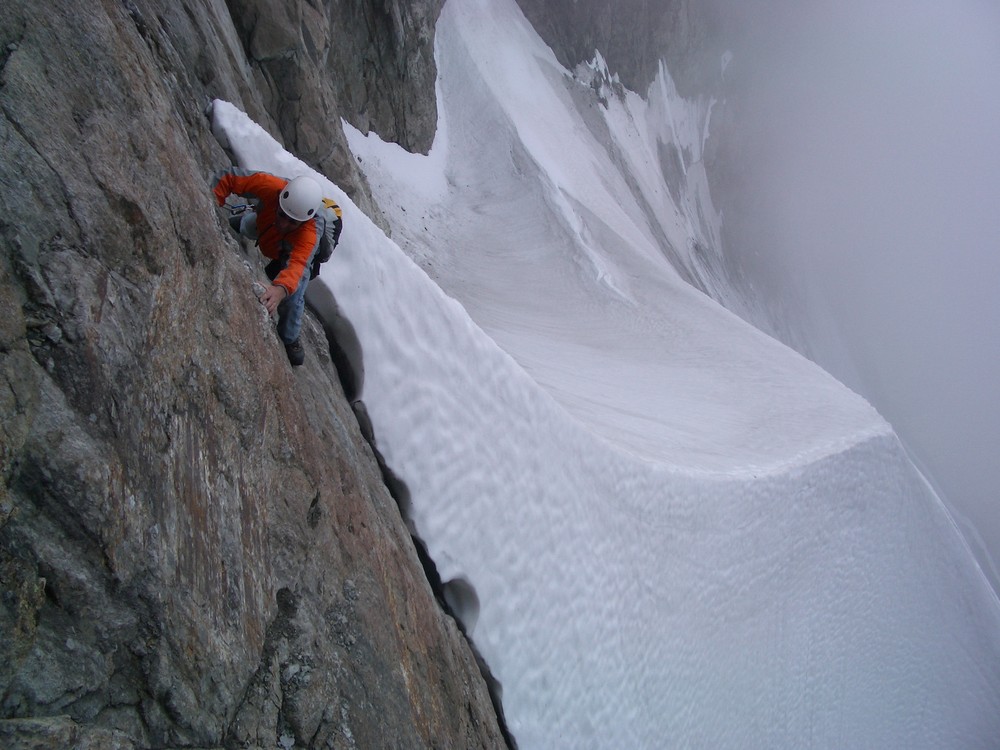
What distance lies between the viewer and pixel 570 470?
233 inches

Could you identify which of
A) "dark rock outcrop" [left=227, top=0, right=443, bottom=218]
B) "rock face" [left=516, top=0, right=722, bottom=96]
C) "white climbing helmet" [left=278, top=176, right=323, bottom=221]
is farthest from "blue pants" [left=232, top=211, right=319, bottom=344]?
"rock face" [left=516, top=0, right=722, bottom=96]

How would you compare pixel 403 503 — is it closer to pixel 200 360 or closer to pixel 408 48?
pixel 200 360

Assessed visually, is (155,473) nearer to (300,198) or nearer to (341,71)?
(300,198)

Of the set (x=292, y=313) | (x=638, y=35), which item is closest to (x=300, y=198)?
(x=292, y=313)

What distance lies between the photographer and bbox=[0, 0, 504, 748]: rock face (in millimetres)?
1996

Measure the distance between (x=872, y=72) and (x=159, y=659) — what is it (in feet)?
178

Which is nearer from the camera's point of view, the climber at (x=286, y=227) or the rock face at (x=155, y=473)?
the rock face at (x=155, y=473)

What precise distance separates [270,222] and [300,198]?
284mm

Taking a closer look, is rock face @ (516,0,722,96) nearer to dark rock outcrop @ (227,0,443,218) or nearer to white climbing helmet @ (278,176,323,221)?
dark rock outcrop @ (227,0,443,218)

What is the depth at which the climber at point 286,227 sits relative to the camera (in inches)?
139

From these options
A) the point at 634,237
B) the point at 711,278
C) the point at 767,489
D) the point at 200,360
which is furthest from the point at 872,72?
the point at 200,360

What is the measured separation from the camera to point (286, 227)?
3.66 m

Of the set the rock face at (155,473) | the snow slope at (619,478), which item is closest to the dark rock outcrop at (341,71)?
the snow slope at (619,478)

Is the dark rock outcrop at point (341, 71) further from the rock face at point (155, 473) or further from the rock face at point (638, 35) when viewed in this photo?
the rock face at point (638, 35)
